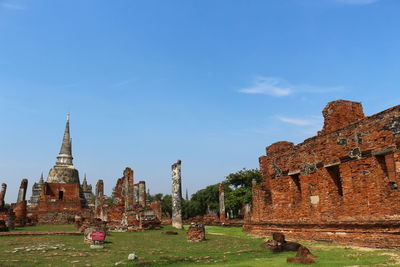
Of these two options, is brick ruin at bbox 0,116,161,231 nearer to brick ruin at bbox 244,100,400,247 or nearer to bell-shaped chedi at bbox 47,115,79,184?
bell-shaped chedi at bbox 47,115,79,184

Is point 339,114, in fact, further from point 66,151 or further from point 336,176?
point 66,151

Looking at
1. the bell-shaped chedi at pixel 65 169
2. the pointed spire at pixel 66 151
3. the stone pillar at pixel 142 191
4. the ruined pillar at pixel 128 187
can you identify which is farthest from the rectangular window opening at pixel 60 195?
the ruined pillar at pixel 128 187

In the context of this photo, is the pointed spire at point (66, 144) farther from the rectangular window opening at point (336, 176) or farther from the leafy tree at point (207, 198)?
the rectangular window opening at point (336, 176)

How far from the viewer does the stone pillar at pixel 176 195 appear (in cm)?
2273

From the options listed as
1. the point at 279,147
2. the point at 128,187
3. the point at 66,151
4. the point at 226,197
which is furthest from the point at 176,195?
the point at 66,151

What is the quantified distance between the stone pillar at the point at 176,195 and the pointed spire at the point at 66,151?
35.7m

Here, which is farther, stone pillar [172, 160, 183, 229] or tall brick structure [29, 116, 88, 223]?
tall brick structure [29, 116, 88, 223]

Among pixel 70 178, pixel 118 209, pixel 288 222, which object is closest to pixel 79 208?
pixel 70 178

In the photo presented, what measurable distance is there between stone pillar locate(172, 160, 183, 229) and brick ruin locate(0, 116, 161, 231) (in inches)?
57.4


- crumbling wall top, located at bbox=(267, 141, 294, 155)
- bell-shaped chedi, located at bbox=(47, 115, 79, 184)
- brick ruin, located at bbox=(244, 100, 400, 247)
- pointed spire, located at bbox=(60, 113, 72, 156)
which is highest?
pointed spire, located at bbox=(60, 113, 72, 156)

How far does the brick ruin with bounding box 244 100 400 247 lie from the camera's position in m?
10.3

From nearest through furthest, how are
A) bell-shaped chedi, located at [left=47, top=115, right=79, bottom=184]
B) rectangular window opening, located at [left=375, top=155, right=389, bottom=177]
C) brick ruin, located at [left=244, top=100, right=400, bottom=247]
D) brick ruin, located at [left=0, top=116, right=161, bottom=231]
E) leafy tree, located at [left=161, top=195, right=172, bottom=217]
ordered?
1. brick ruin, located at [left=244, top=100, right=400, bottom=247]
2. rectangular window opening, located at [left=375, top=155, right=389, bottom=177]
3. brick ruin, located at [left=0, top=116, right=161, bottom=231]
4. bell-shaped chedi, located at [left=47, top=115, right=79, bottom=184]
5. leafy tree, located at [left=161, top=195, right=172, bottom=217]

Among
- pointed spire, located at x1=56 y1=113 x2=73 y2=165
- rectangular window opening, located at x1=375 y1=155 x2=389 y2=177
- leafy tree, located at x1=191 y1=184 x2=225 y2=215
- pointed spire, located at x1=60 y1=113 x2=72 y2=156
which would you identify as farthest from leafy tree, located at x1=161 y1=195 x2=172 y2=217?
rectangular window opening, located at x1=375 y1=155 x2=389 y2=177

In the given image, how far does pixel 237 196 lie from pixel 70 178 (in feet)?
81.5
